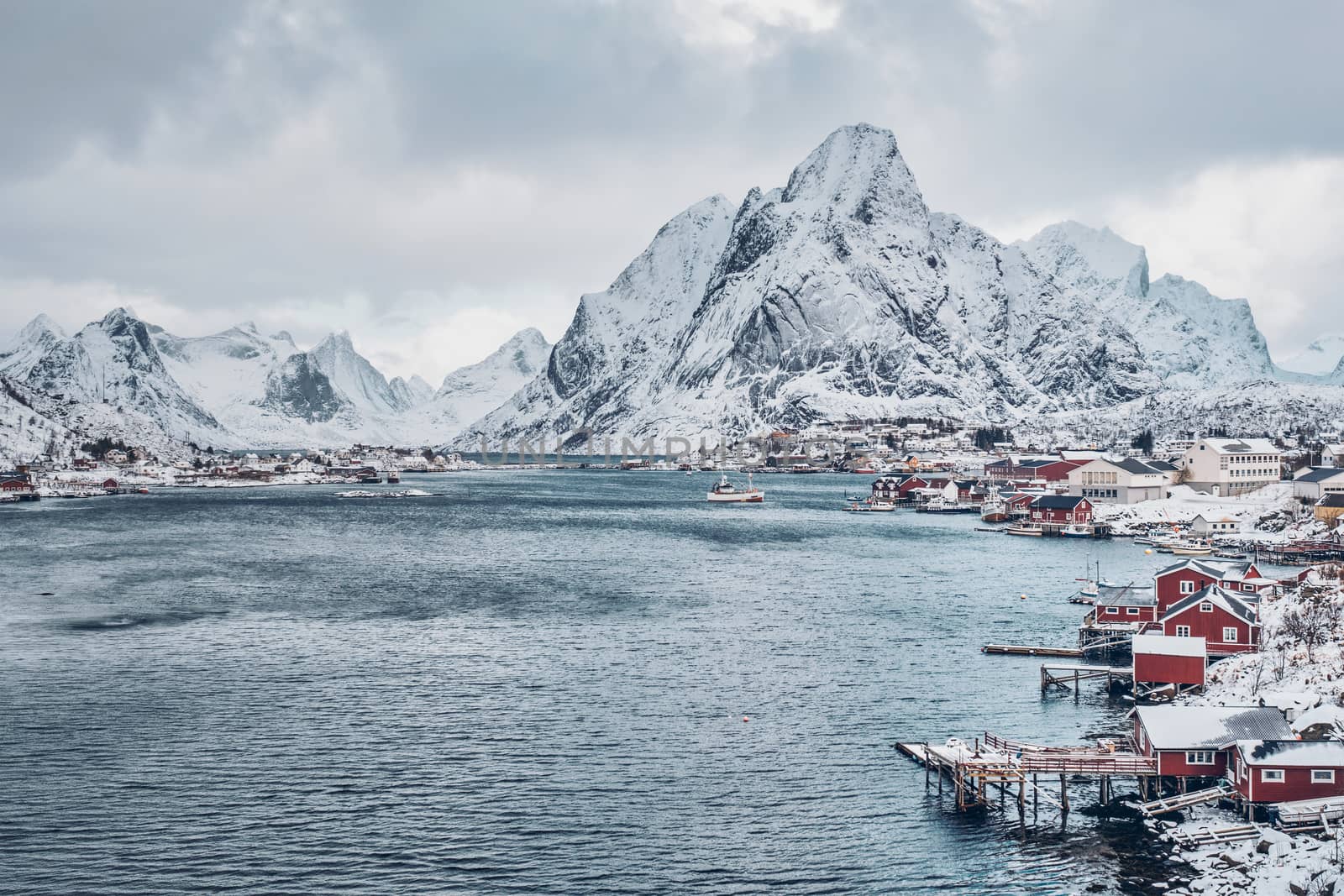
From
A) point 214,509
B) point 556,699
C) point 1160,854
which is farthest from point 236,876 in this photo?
point 214,509

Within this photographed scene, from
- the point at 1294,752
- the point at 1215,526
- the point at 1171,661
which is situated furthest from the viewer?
the point at 1215,526

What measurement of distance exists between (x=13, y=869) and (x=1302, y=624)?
49.4 m

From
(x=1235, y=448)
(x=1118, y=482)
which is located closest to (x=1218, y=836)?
(x=1118, y=482)

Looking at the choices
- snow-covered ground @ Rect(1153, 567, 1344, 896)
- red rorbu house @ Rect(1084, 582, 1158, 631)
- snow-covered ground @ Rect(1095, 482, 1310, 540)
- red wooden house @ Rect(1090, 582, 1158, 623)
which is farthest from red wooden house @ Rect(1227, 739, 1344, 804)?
snow-covered ground @ Rect(1095, 482, 1310, 540)

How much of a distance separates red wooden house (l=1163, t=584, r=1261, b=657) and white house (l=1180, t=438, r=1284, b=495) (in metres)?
94.9

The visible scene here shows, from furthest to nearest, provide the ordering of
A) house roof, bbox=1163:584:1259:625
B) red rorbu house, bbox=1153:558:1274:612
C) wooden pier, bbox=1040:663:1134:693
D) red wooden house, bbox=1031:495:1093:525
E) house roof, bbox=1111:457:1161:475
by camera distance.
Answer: house roof, bbox=1111:457:1161:475 < red wooden house, bbox=1031:495:1093:525 < red rorbu house, bbox=1153:558:1274:612 < house roof, bbox=1163:584:1259:625 < wooden pier, bbox=1040:663:1134:693

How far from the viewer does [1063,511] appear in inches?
5103

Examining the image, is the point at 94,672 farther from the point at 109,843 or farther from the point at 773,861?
the point at 773,861

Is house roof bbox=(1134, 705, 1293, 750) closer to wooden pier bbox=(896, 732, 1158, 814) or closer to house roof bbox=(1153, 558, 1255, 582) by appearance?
wooden pier bbox=(896, 732, 1158, 814)

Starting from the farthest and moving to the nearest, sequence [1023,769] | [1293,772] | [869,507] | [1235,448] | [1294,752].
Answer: [869,507] < [1235,448] < [1023,769] < [1294,752] < [1293,772]

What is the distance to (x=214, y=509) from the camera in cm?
16650

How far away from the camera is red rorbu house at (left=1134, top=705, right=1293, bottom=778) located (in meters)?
37.5

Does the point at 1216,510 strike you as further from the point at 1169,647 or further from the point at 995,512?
the point at 1169,647

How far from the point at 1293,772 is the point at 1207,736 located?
3350 mm
